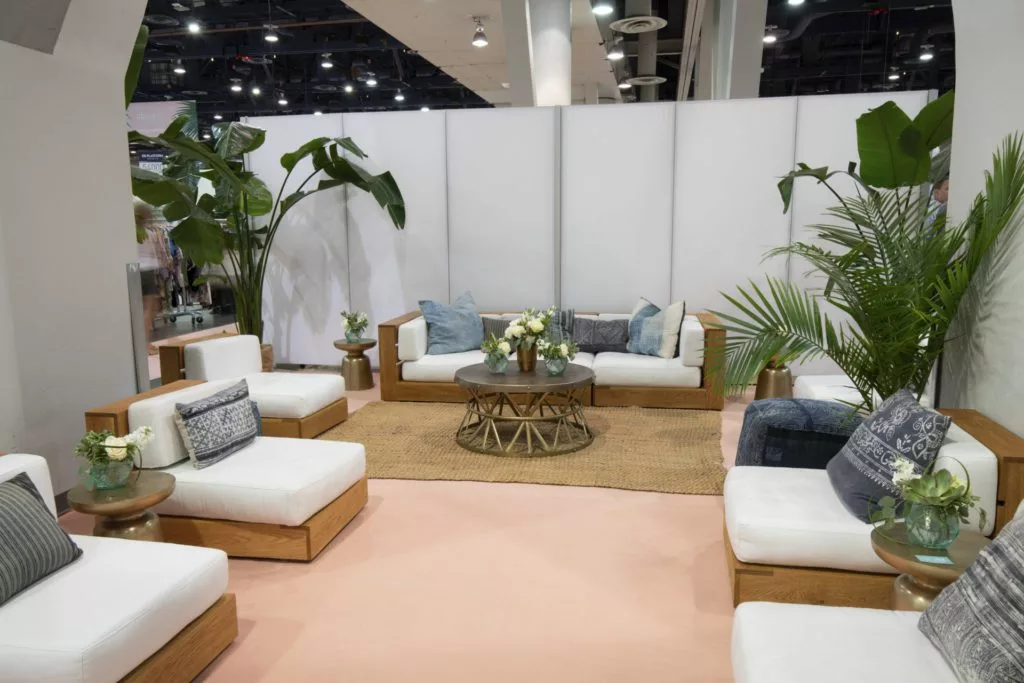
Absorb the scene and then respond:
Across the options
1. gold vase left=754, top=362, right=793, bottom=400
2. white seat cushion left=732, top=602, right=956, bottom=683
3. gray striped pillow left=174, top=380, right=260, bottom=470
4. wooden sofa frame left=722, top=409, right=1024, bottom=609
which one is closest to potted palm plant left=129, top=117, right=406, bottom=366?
gray striped pillow left=174, top=380, right=260, bottom=470

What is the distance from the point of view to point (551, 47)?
7980mm

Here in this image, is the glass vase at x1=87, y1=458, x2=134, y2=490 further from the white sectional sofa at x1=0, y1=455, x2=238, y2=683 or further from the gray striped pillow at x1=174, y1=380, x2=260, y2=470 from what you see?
the gray striped pillow at x1=174, y1=380, x2=260, y2=470

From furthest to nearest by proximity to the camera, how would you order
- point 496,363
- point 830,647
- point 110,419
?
point 496,363 < point 110,419 < point 830,647

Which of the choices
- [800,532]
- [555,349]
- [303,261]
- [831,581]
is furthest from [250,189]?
[831,581]

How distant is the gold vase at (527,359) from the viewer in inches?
193

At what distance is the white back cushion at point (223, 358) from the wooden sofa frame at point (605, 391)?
112 cm

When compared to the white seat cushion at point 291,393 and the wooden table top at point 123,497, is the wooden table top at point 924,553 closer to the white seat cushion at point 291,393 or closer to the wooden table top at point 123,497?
the wooden table top at point 123,497

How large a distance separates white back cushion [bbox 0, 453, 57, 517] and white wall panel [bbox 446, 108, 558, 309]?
4712mm

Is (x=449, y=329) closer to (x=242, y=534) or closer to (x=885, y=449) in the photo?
(x=242, y=534)

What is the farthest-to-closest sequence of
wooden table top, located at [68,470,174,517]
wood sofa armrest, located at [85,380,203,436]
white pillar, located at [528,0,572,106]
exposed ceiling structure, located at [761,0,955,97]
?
exposed ceiling structure, located at [761,0,955,97]
white pillar, located at [528,0,572,106]
wood sofa armrest, located at [85,380,203,436]
wooden table top, located at [68,470,174,517]

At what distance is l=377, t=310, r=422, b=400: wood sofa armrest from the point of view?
593 cm

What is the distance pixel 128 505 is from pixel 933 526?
2.74 meters

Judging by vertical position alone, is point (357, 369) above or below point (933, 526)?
below

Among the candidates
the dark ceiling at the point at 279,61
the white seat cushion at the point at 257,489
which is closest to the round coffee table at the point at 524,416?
the white seat cushion at the point at 257,489
